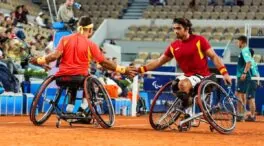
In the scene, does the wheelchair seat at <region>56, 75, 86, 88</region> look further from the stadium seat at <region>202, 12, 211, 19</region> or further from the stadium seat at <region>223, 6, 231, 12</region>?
the stadium seat at <region>223, 6, 231, 12</region>

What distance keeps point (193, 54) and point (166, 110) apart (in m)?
0.98

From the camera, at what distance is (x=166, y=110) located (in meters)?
10.9

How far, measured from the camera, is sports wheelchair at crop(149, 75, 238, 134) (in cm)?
1006

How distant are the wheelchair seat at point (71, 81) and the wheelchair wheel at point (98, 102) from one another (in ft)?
0.42

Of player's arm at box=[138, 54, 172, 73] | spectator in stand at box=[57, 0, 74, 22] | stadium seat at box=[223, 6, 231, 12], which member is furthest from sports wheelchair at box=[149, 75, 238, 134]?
stadium seat at box=[223, 6, 231, 12]

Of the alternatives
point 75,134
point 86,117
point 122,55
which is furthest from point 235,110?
point 122,55

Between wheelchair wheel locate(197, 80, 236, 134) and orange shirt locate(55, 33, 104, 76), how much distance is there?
1540 millimetres

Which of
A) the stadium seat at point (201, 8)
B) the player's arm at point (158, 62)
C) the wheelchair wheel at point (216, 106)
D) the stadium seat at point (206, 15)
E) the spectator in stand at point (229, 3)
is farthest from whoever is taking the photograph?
the spectator in stand at point (229, 3)

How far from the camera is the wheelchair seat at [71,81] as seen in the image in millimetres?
10406

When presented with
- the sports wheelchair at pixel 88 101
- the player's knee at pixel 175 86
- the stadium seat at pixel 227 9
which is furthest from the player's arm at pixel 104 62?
the stadium seat at pixel 227 9

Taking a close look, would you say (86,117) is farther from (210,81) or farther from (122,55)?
(122,55)

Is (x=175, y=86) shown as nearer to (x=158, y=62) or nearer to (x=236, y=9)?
(x=158, y=62)

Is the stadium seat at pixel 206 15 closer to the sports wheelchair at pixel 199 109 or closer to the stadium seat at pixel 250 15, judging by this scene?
the stadium seat at pixel 250 15

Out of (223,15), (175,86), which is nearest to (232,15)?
(223,15)
